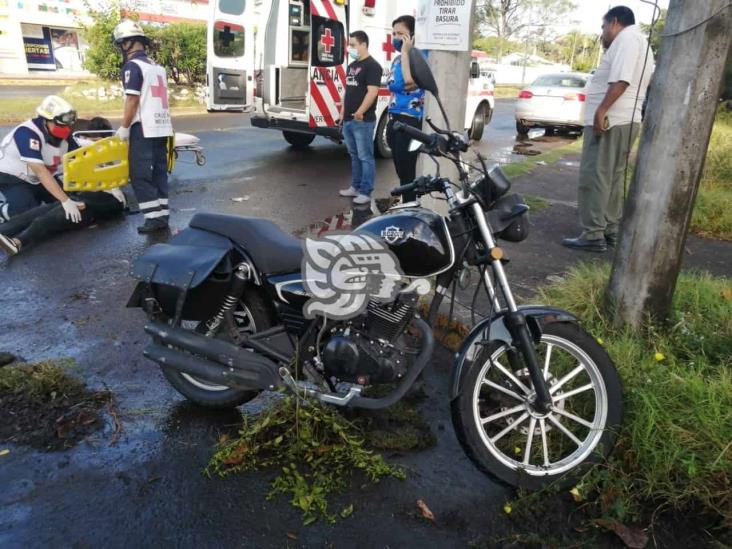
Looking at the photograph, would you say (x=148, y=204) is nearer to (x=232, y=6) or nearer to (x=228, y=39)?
(x=228, y=39)

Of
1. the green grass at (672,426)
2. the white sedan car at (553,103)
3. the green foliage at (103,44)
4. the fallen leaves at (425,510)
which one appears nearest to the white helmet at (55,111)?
the fallen leaves at (425,510)

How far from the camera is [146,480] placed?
2.64 m

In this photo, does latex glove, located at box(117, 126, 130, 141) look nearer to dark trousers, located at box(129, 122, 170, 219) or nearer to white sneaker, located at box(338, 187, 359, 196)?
dark trousers, located at box(129, 122, 170, 219)

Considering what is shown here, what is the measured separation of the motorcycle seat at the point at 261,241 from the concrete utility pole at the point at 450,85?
1.97 meters

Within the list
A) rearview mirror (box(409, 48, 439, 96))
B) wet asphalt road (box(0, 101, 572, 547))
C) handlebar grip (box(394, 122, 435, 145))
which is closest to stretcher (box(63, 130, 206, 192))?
wet asphalt road (box(0, 101, 572, 547))

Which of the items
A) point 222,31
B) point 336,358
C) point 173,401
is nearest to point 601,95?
point 336,358

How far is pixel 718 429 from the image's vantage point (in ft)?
8.36

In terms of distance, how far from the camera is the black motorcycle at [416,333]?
2549mm

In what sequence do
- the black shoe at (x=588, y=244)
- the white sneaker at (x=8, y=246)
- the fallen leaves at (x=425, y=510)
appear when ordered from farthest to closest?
the black shoe at (x=588, y=244) < the white sneaker at (x=8, y=246) < the fallen leaves at (x=425, y=510)

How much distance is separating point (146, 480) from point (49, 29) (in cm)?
3861

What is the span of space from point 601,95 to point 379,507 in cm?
417

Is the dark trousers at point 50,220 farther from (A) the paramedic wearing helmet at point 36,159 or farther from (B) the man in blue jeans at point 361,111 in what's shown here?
(B) the man in blue jeans at point 361,111

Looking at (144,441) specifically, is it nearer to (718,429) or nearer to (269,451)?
(269,451)

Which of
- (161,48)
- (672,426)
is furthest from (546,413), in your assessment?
(161,48)
